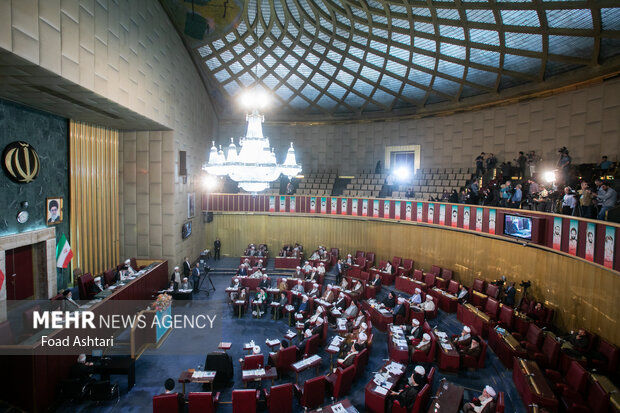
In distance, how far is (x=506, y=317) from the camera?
32.5ft

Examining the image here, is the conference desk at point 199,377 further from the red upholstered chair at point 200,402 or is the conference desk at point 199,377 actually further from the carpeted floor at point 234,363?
the carpeted floor at point 234,363

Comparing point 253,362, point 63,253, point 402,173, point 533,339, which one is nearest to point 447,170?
point 402,173

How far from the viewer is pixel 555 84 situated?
1243 centimetres

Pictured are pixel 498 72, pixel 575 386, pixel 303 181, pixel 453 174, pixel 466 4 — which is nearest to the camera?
pixel 575 386

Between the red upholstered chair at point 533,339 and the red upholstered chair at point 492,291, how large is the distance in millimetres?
2635

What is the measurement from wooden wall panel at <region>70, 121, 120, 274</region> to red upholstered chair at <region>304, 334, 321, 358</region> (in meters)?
9.16

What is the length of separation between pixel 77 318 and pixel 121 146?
334 inches

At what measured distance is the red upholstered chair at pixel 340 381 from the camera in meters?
7.26

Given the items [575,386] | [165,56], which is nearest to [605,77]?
[575,386]

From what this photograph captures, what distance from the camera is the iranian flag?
1027 centimetres

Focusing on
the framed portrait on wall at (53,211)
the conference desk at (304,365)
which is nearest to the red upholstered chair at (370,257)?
the conference desk at (304,365)

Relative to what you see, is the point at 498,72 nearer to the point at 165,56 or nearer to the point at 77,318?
the point at 165,56

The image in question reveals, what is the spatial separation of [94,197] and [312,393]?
11226 mm

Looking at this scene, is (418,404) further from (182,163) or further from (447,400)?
(182,163)
